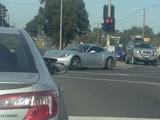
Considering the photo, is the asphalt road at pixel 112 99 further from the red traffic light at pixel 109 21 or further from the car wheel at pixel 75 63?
the red traffic light at pixel 109 21

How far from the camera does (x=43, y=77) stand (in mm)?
5332

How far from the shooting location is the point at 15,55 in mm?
5848

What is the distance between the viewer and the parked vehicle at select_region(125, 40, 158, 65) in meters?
45.2

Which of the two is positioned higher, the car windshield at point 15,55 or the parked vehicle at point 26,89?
the car windshield at point 15,55

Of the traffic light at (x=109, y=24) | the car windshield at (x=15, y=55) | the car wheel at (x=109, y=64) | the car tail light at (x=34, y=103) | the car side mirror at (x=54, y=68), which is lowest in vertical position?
the car wheel at (x=109, y=64)

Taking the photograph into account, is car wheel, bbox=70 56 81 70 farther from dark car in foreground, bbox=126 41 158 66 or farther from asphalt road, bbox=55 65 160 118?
dark car in foreground, bbox=126 41 158 66

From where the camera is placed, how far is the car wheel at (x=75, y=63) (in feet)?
99.6

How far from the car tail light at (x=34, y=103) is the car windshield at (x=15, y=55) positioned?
528mm

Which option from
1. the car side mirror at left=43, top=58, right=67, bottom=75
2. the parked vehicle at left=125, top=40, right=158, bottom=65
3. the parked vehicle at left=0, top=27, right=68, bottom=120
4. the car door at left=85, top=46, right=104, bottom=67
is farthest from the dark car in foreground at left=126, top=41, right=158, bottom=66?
the parked vehicle at left=0, top=27, right=68, bottom=120

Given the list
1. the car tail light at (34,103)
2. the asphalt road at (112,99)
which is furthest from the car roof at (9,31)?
the asphalt road at (112,99)

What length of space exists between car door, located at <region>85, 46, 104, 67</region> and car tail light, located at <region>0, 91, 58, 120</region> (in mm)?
26052

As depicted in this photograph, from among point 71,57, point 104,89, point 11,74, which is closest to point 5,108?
point 11,74

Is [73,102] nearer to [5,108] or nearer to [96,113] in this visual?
[96,113]

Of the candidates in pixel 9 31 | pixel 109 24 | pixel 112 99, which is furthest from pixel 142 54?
pixel 9 31
